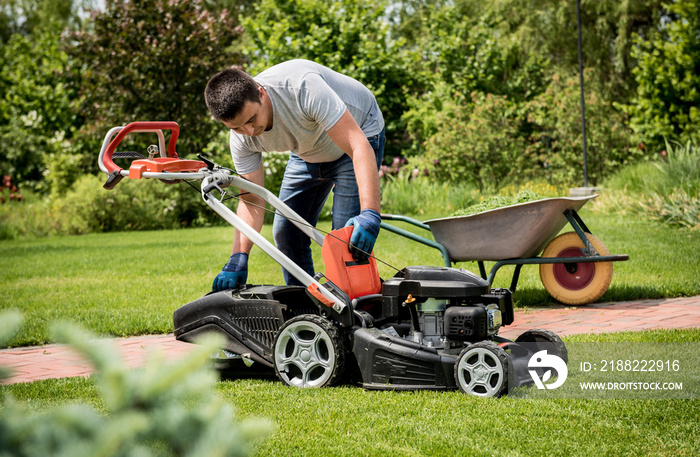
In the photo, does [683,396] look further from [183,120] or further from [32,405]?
[183,120]

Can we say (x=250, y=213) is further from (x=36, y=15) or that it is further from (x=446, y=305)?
(x=36, y=15)

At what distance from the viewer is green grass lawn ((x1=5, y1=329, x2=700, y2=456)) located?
7.94 feet

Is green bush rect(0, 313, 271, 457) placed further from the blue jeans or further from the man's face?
the blue jeans

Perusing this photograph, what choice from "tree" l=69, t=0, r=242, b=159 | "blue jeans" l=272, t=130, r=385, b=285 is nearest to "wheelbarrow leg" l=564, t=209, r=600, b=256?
"blue jeans" l=272, t=130, r=385, b=285

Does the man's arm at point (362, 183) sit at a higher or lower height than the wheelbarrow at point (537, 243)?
higher

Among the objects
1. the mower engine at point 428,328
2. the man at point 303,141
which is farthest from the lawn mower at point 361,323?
the man at point 303,141

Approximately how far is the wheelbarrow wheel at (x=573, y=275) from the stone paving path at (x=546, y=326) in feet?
0.32

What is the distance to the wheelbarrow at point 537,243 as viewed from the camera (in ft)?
15.5

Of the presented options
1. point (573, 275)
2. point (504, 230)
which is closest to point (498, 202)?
point (504, 230)

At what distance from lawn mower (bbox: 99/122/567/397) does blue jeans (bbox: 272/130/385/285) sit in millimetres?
408

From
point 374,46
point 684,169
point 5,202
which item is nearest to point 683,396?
point 684,169

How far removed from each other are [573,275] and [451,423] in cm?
284

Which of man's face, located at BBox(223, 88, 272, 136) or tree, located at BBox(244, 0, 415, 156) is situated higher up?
tree, located at BBox(244, 0, 415, 156)

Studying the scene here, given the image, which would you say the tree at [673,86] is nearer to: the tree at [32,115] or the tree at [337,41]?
the tree at [337,41]
